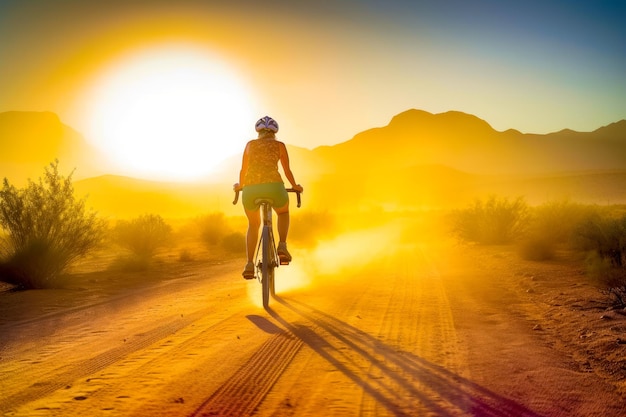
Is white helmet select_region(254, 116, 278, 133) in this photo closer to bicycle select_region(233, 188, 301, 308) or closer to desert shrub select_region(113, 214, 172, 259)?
bicycle select_region(233, 188, 301, 308)

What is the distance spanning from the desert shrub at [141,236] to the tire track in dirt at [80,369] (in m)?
14.4

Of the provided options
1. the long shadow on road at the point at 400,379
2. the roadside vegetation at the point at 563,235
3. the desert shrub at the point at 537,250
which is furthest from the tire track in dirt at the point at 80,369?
the desert shrub at the point at 537,250

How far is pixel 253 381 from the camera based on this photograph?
4547 mm

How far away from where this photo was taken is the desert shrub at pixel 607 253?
9937 mm

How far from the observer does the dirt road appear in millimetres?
4039

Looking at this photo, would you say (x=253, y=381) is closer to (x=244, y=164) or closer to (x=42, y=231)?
(x=244, y=164)

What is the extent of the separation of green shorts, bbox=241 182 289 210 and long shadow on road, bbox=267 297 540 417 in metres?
2.26

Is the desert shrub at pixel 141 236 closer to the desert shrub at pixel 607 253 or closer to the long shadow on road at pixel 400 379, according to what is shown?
the desert shrub at pixel 607 253

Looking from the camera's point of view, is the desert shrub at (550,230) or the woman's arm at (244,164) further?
the desert shrub at (550,230)

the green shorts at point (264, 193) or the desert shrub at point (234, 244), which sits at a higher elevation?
the green shorts at point (264, 193)

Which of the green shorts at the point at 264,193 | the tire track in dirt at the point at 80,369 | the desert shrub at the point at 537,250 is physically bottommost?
the desert shrub at the point at 537,250

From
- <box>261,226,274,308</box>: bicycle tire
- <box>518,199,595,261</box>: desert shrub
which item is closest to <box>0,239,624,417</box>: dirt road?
<box>261,226,274,308</box>: bicycle tire

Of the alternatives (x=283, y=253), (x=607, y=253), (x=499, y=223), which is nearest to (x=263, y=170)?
(x=283, y=253)

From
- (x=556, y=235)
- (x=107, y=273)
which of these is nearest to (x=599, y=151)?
(x=556, y=235)
